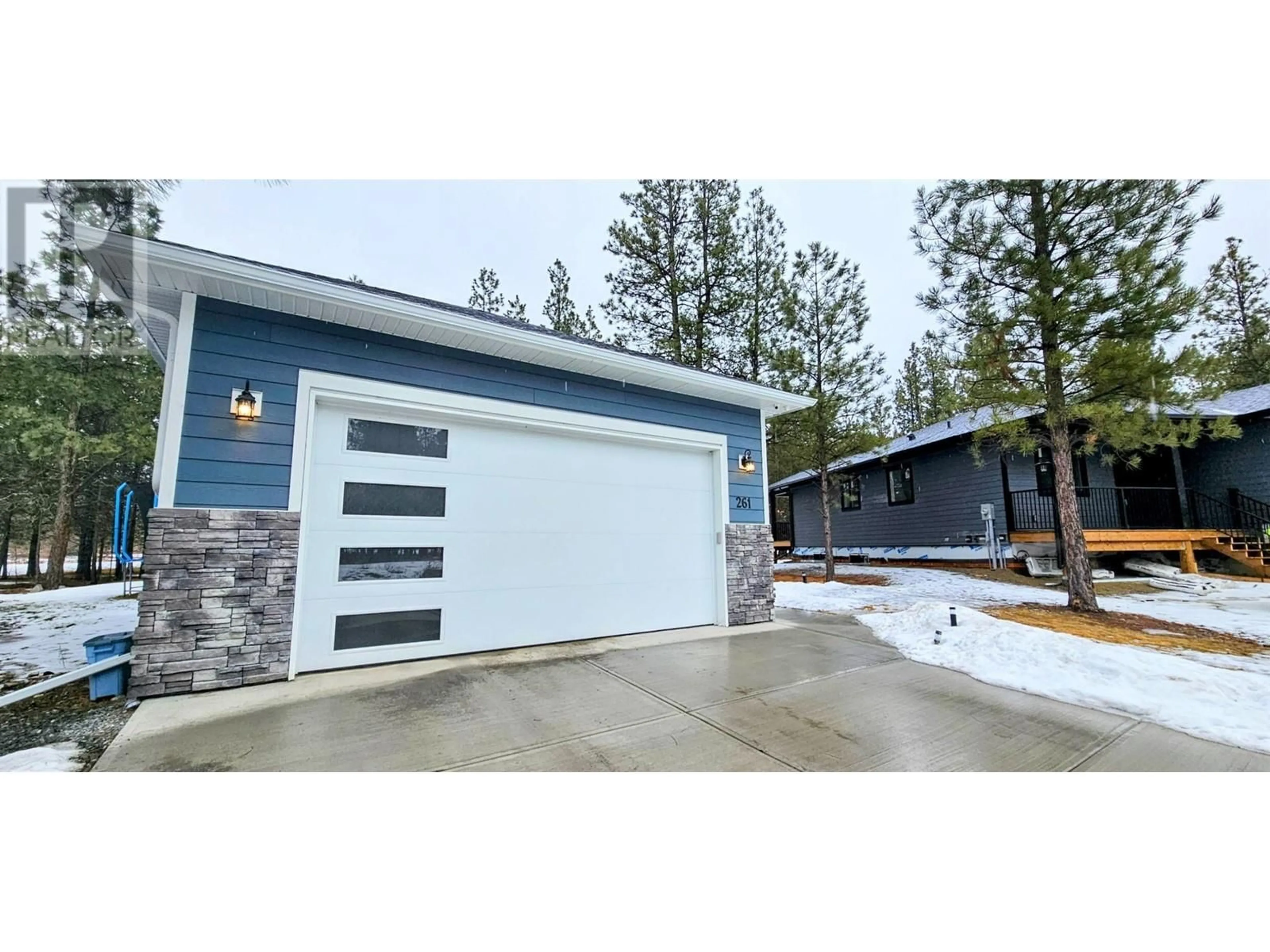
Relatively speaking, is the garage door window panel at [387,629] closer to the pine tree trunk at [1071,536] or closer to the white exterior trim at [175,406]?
the white exterior trim at [175,406]

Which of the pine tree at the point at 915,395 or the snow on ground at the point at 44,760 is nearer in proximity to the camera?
the snow on ground at the point at 44,760

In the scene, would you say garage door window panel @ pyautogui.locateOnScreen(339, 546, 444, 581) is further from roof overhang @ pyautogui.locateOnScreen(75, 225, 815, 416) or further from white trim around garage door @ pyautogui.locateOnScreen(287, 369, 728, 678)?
roof overhang @ pyautogui.locateOnScreen(75, 225, 815, 416)

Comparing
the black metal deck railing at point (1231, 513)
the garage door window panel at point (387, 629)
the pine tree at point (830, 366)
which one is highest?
the pine tree at point (830, 366)

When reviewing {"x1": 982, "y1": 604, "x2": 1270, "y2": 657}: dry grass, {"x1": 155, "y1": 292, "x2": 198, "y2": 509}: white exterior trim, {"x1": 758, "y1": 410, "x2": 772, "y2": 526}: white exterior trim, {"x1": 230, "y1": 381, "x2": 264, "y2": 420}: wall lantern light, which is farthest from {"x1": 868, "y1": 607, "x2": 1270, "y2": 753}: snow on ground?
{"x1": 155, "y1": 292, "x2": 198, "y2": 509}: white exterior trim

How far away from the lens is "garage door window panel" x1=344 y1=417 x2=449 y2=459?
4.15 metres

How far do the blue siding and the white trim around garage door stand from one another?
60 millimetres

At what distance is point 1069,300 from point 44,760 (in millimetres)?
9365

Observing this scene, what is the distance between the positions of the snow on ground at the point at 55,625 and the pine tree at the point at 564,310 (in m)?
10.2

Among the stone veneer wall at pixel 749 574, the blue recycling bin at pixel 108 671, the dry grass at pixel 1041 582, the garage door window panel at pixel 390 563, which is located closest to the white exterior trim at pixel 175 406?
the blue recycling bin at pixel 108 671

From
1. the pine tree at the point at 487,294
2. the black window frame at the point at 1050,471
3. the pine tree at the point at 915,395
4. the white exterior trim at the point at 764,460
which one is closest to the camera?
the white exterior trim at the point at 764,460

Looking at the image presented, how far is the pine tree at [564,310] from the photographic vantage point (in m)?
13.5
